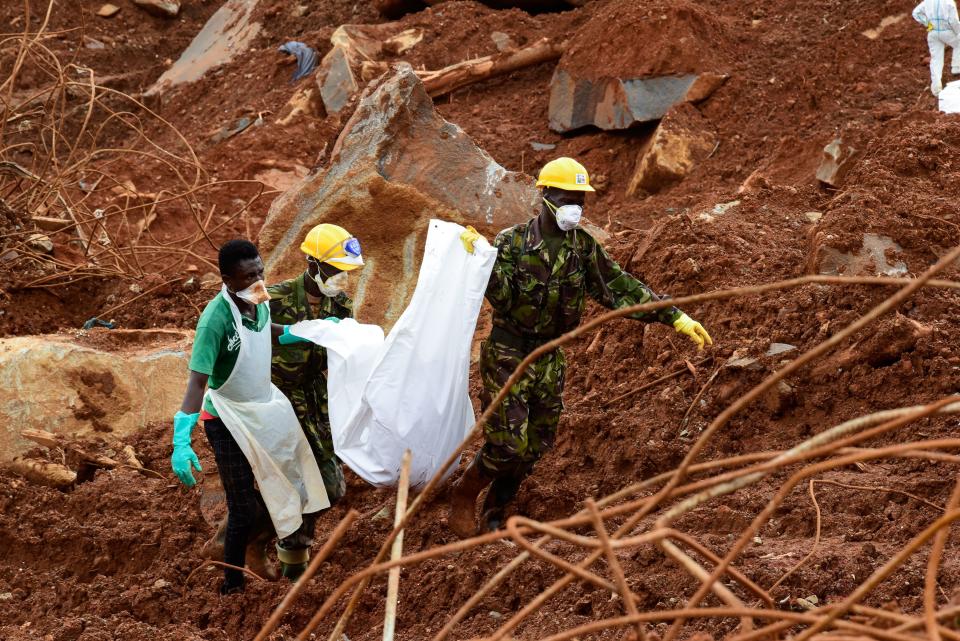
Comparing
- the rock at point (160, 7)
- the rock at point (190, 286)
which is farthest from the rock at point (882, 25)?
the rock at point (160, 7)

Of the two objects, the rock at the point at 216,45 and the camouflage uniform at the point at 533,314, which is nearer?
the camouflage uniform at the point at 533,314

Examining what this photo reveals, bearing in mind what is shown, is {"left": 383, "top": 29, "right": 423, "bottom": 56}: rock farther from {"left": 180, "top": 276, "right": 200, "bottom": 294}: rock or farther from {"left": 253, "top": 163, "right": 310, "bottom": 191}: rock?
{"left": 180, "top": 276, "right": 200, "bottom": 294}: rock

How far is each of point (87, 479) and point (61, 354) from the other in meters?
0.86

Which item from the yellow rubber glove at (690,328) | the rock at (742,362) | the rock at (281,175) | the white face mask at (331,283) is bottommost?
the rock at (281,175)

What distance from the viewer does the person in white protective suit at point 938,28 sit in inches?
392

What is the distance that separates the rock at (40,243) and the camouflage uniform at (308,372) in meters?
4.93

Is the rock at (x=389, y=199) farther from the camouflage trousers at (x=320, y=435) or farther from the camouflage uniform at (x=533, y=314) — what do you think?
the camouflage uniform at (x=533, y=314)

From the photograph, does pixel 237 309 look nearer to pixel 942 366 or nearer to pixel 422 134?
pixel 942 366

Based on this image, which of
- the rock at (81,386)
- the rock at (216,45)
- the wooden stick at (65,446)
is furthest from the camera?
the rock at (216,45)

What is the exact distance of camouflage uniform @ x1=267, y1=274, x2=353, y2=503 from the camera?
203 inches

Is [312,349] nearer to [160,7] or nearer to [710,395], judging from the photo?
[710,395]

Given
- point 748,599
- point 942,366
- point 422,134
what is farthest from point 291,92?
point 748,599

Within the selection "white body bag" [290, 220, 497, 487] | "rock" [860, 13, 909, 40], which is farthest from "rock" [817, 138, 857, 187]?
"white body bag" [290, 220, 497, 487]

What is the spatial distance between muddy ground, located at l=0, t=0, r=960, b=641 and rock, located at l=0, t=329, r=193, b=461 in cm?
34
